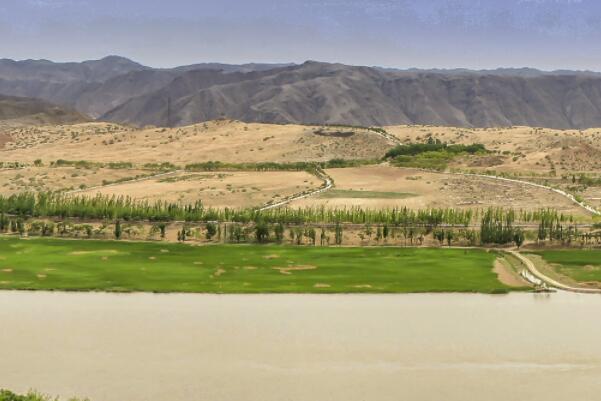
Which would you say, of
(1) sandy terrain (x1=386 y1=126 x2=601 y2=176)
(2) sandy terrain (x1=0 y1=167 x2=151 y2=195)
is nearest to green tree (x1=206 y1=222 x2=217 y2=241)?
(2) sandy terrain (x1=0 y1=167 x2=151 y2=195)

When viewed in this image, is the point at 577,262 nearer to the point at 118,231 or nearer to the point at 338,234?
the point at 338,234

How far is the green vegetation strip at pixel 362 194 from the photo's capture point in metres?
83.9

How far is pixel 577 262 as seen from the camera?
5438 cm

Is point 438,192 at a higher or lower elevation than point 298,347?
higher

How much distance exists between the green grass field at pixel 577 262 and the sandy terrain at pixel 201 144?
222 feet

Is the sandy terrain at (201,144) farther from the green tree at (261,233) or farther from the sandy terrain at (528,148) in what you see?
the green tree at (261,233)

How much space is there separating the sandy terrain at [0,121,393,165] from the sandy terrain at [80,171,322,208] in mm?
21155

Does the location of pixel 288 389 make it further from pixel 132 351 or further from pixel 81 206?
pixel 81 206

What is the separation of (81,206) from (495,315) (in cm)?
4089

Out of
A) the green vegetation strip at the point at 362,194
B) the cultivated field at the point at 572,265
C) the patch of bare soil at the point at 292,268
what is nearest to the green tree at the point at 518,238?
the cultivated field at the point at 572,265

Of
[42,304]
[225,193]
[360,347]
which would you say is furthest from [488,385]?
[225,193]

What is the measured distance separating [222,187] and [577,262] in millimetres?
45190

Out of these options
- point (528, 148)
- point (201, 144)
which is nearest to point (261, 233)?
point (528, 148)

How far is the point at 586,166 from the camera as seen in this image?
10419 cm
